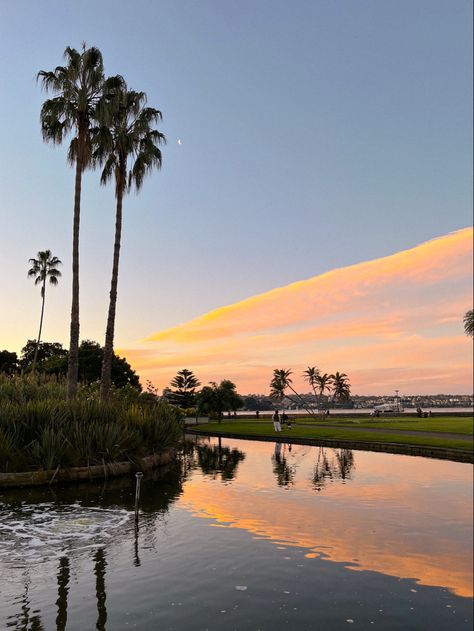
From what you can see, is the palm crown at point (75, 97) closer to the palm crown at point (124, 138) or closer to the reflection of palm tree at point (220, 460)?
the palm crown at point (124, 138)

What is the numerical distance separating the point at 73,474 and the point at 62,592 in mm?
10564

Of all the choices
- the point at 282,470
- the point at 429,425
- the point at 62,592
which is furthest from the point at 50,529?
the point at 429,425

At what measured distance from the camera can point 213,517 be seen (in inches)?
508

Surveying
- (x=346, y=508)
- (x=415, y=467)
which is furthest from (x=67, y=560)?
(x=415, y=467)

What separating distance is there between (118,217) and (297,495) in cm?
2082

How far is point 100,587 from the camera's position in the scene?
812 centimetres

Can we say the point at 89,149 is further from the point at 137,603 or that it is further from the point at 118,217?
the point at 137,603

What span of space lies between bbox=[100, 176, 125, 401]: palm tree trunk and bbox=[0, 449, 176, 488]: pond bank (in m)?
8.08

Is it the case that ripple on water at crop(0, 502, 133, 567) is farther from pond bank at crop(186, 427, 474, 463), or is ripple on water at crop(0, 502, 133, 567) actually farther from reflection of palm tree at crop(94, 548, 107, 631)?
pond bank at crop(186, 427, 474, 463)

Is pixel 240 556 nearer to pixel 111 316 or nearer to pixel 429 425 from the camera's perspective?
pixel 111 316

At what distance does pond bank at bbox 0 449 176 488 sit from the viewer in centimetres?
1689

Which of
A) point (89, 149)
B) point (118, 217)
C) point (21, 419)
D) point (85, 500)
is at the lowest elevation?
point (85, 500)

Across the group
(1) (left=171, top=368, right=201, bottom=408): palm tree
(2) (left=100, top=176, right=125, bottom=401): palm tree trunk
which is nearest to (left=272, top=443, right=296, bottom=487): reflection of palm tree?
(2) (left=100, top=176, right=125, bottom=401): palm tree trunk

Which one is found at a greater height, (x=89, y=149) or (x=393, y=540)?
(x=89, y=149)
